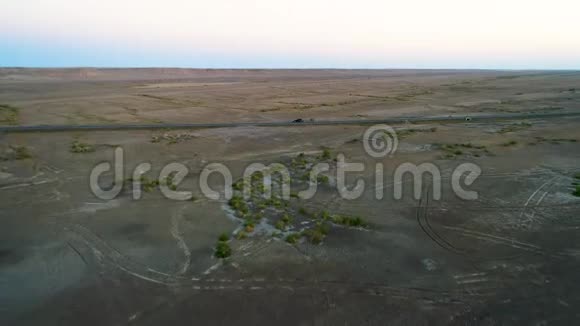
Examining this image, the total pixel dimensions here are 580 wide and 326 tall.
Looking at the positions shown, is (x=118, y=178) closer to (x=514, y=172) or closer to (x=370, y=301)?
(x=370, y=301)

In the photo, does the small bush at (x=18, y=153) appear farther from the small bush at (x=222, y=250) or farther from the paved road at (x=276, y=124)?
the small bush at (x=222, y=250)

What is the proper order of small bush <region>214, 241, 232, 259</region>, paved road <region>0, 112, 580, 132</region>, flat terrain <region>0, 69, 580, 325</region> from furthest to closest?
paved road <region>0, 112, 580, 132</region> → small bush <region>214, 241, 232, 259</region> → flat terrain <region>0, 69, 580, 325</region>

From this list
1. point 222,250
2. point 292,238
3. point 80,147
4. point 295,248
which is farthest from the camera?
point 80,147

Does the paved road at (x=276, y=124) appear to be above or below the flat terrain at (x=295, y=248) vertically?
above

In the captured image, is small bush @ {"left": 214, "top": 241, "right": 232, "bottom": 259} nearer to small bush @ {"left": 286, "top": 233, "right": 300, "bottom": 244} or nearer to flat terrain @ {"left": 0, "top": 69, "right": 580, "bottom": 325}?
flat terrain @ {"left": 0, "top": 69, "right": 580, "bottom": 325}

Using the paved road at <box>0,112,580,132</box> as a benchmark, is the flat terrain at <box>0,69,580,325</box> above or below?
below

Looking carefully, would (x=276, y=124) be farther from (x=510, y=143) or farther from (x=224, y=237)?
(x=224, y=237)

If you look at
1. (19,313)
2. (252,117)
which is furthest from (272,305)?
(252,117)

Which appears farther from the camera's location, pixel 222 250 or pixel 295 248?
pixel 295 248

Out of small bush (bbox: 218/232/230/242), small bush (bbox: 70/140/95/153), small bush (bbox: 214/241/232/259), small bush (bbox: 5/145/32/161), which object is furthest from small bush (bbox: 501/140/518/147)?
small bush (bbox: 5/145/32/161)

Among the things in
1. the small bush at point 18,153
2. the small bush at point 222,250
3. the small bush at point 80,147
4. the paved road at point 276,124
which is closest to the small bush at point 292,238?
the small bush at point 222,250

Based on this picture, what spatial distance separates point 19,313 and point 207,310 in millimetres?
4118

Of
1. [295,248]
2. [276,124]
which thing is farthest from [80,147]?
[295,248]

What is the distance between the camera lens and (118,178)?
692 inches
